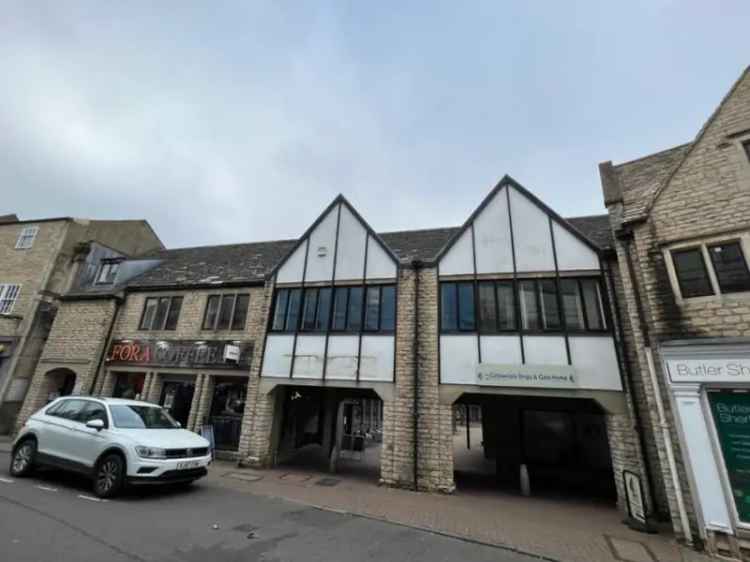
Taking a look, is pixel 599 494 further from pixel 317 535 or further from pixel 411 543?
A: pixel 317 535

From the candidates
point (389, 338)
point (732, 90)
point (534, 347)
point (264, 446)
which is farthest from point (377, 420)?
point (732, 90)

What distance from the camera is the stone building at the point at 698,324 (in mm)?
6059

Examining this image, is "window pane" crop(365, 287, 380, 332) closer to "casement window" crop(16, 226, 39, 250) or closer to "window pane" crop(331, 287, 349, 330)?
"window pane" crop(331, 287, 349, 330)

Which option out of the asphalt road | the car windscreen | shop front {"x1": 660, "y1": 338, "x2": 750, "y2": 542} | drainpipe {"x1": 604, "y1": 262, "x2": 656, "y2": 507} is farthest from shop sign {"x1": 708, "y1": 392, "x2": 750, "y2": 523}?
the car windscreen

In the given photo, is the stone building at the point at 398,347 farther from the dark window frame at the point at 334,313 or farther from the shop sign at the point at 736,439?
the shop sign at the point at 736,439

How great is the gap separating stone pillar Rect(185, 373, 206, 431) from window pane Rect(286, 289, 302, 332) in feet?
14.5

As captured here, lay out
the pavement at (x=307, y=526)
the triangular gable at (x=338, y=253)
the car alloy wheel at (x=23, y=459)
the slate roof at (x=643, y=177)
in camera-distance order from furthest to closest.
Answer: the triangular gable at (x=338, y=253) → the slate roof at (x=643, y=177) → the car alloy wheel at (x=23, y=459) → the pavement at (x=307, y=526)

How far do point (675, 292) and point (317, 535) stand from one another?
8.77m

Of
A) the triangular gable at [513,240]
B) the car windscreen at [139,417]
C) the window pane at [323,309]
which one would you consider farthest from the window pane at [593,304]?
the car windscreen at [139,417]

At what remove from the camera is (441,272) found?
1068cm

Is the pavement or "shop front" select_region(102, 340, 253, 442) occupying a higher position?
"shop front" select_region(102, 340, 253, 442)

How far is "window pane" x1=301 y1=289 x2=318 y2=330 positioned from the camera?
1151 centimetres

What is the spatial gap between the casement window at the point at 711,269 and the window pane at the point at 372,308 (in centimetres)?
763

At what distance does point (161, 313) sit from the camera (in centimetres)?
1470
